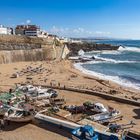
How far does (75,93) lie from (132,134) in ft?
41.3

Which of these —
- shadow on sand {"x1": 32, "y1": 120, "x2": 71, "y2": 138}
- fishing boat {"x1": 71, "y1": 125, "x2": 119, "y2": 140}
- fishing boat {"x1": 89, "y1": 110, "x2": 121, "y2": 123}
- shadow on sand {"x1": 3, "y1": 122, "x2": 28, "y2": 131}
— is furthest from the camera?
fishing boat {"x1": 89, "y1": 110, "x2": 121, "y2": 123}

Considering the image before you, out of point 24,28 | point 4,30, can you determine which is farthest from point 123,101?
point 24,28

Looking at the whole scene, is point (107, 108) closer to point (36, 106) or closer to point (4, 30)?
point (36, 106)

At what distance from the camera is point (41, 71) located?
48156 mm

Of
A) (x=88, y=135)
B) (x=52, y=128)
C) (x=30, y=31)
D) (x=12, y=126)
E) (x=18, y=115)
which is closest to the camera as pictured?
(x=88, y=135)

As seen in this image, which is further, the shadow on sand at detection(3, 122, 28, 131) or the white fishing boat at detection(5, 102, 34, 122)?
the white fishing boat at detection(5, 102, 34, 122)

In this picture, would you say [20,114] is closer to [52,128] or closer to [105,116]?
[52,128]

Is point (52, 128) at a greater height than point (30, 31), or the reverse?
point (30, 31)

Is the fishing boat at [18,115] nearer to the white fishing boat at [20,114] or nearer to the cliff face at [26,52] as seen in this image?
the white fishing boat at [20,114]

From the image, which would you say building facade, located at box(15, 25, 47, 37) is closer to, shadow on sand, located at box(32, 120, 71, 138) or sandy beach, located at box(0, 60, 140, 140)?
sandy beach, located at box(0, 60, 140, 140)

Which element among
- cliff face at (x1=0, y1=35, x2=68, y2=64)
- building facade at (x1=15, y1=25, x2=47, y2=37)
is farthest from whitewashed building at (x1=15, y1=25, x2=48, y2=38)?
cliff face at (x1=0, y1=35, x2=68, y2=64)

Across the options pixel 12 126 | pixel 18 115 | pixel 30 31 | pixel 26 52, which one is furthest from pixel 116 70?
pixel 30 31

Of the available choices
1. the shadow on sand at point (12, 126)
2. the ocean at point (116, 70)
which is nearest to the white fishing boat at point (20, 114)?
the shadow on sand at point (12, 126)

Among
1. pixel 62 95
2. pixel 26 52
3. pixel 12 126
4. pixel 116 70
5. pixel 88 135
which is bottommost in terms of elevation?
pixel 116 70
